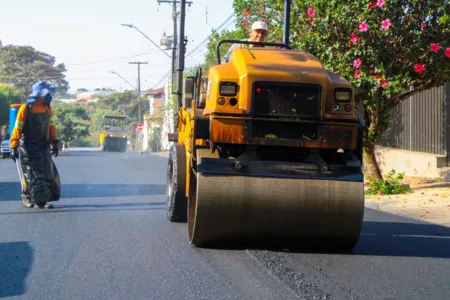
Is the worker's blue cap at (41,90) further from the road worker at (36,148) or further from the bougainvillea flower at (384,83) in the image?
the bougainvillea flower at (384,83)

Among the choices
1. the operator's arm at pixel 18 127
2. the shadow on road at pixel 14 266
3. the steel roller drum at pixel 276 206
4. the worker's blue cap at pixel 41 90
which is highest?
the worker's blue cap at pixel 41 90

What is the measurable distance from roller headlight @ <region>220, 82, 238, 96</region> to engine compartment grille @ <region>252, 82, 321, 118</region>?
25 centimetres

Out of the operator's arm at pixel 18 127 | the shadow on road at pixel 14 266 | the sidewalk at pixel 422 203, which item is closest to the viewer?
the shadow on road at pixel 14 266

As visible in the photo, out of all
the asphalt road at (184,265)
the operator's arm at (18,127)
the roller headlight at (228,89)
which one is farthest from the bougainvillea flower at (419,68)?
the roller headlight at (228,89)

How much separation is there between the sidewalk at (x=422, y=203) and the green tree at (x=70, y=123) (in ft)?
224

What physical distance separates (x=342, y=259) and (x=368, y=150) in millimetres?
9681

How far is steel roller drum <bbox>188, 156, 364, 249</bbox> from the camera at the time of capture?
7.36m

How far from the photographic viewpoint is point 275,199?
24.2 ft

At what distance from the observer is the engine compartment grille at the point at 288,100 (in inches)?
303

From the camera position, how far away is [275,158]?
807 centimetres

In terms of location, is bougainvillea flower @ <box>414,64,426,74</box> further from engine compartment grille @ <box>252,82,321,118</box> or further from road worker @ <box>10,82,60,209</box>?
engine compartment grille @ <box>252,82,321,118</box>

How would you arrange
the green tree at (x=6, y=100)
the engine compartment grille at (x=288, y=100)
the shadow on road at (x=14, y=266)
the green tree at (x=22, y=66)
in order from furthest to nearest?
the green tree at (x=22, y=66)
the green tree at (x=6, y=100)
the engine compartment grille at (x=288, y=100)
the shadow on road at (x=14, y=266)

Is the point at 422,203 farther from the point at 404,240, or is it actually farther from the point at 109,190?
the point at 109,190

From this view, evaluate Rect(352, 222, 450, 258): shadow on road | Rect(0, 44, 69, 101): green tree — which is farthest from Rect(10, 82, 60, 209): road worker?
Rect(0, 44, 69, 101): green tree
